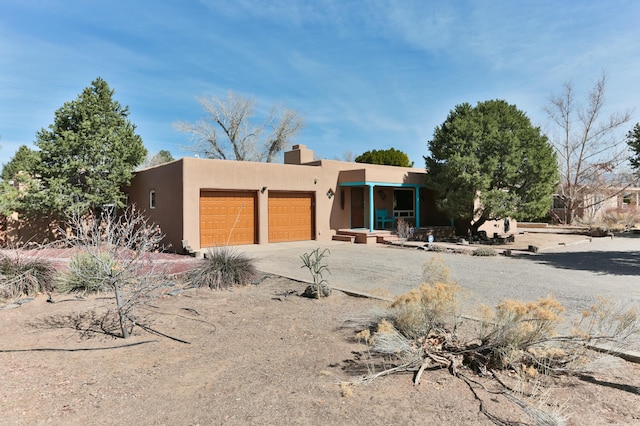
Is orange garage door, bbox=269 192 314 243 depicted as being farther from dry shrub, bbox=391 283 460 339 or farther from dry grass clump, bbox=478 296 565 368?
dry grass clump, bbox=478 296 565 368

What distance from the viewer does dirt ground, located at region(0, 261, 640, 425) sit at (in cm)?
295

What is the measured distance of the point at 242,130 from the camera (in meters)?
35.0

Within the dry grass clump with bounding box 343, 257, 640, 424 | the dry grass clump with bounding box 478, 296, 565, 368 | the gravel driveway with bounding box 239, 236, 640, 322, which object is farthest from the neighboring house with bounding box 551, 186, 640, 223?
the dry grass clump with bounding box 478, 296, 565, 368

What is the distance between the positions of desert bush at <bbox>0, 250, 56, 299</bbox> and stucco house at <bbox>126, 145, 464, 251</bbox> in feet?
20.4

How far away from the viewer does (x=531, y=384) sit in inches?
135

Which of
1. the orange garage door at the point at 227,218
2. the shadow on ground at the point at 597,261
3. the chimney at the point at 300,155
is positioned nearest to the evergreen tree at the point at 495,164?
the shadow on ground at the point at 597,261

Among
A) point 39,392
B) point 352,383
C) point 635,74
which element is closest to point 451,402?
point 352,383

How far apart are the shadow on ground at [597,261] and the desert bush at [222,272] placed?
335 inches

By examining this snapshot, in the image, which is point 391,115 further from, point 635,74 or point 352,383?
point 352,383

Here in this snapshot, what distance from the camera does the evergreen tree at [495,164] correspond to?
16.1 m

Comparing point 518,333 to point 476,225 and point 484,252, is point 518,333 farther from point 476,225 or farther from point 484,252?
point 476,225

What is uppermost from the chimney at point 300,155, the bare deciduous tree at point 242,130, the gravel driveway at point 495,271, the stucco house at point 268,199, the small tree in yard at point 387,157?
the bare deciduous tree at point 242,130

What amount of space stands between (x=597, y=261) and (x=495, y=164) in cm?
562

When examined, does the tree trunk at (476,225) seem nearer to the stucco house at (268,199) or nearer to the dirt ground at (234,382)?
the stucco house at (268,199)
